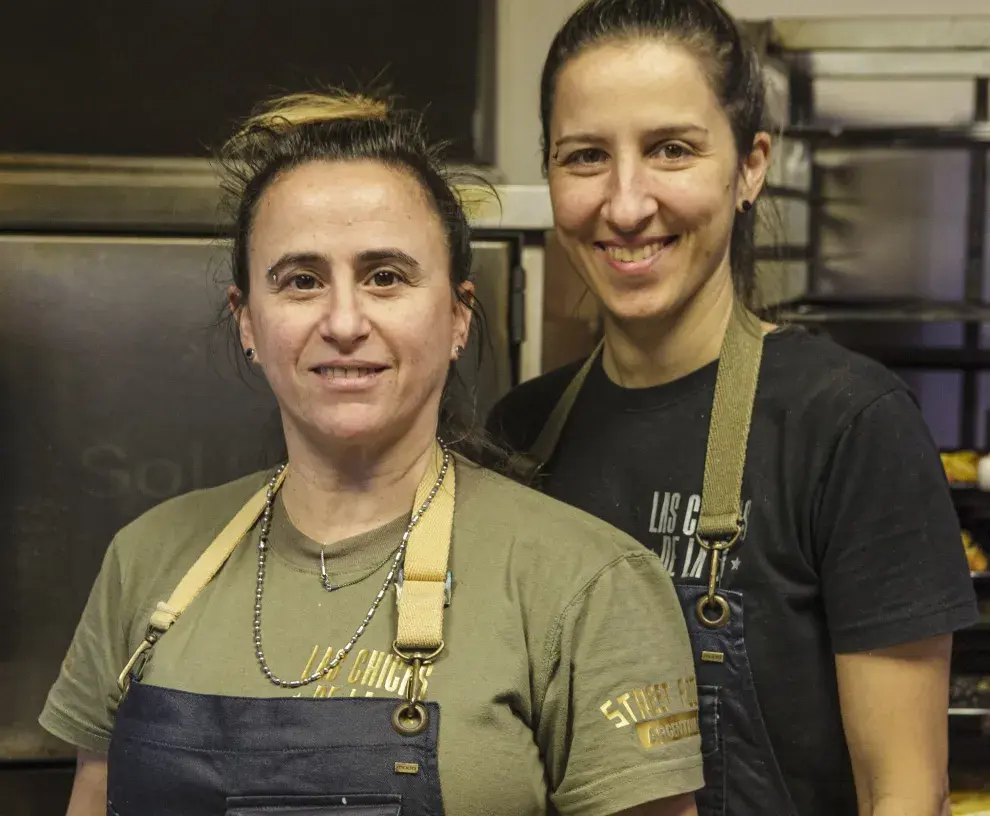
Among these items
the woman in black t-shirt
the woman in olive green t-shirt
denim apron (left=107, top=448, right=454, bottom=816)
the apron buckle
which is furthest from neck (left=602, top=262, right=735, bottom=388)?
the apron buckle

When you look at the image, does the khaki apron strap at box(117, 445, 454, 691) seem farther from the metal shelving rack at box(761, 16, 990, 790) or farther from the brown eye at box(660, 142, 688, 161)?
the metal shelving rack at box(761, 16, 990, 790)

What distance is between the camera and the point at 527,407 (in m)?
1.41

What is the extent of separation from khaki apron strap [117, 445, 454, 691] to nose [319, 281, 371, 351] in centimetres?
17

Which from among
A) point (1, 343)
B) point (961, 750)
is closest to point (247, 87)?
point (1, 343)

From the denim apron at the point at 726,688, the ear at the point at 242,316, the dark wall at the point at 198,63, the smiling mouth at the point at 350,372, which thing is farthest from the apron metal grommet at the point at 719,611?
the dark wall at the point at 198,63

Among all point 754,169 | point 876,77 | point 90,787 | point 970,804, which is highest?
point 876,77

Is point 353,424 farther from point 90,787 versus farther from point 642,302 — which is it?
point 90,787

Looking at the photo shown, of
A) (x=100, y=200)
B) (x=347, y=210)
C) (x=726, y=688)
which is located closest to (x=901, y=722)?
(x=726, y=688)

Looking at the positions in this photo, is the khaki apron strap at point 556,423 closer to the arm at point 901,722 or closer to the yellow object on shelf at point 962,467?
the arm at point 901,722

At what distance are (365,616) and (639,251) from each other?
49 centimetres

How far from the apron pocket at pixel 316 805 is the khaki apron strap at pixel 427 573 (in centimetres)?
13

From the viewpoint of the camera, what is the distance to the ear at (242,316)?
1093 millimetres

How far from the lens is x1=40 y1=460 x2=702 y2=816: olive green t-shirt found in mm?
927

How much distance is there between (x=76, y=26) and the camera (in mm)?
1519
